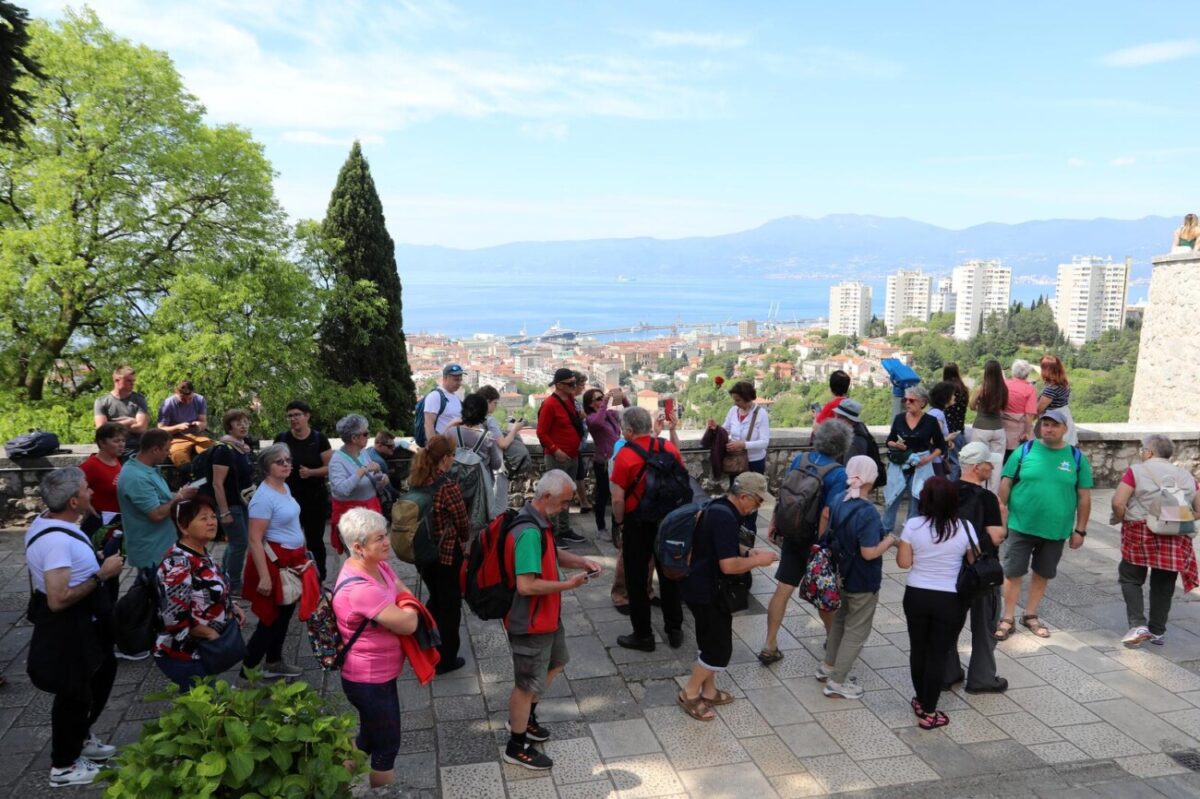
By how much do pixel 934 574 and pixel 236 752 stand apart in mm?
3694

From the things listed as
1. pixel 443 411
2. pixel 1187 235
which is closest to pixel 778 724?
pixel 443 411

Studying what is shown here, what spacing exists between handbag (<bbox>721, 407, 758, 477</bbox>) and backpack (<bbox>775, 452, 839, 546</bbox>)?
1848mm

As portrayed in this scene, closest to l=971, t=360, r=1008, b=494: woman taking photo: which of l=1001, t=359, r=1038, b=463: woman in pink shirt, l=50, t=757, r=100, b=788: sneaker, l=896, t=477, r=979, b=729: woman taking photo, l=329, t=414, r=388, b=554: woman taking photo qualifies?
l=1001, t=359, r=1038, b=463: woman in pink shirt

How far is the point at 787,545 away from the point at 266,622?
336 centimetres

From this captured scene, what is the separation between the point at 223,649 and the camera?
3.96 metres

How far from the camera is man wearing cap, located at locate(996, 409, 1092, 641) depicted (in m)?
5.73

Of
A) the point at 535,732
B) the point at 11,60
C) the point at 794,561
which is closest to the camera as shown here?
the point at 535,732

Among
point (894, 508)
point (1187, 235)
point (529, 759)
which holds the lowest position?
point (529, 759)

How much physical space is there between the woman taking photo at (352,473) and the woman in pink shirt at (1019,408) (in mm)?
6016

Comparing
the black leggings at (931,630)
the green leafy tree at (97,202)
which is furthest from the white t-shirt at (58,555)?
the green leafy tree at (97,202)

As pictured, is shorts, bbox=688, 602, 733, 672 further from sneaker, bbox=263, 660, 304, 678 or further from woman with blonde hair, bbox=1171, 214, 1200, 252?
woman with blonde hair, bbox=1171, 214, 1200, 252

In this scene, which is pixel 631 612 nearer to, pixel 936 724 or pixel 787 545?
pixel 787 545

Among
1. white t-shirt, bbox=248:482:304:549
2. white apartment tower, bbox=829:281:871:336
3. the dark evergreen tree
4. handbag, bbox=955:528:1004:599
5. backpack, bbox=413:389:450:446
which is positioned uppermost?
the dark evergreen tree

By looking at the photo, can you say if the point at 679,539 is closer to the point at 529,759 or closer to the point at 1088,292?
the point at 529,759
